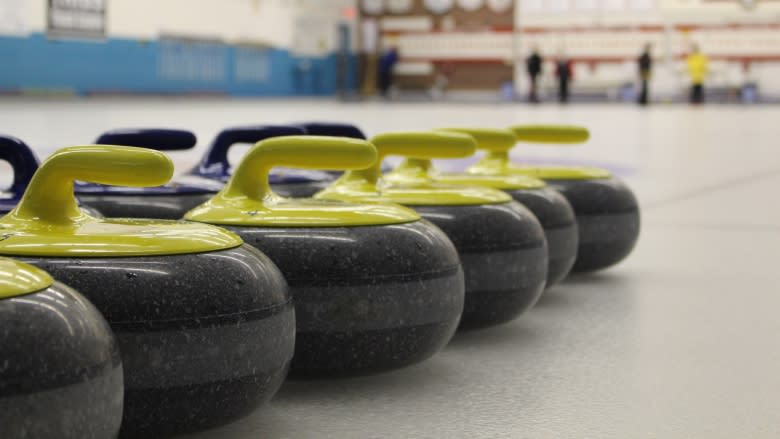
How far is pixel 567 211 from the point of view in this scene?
194cm

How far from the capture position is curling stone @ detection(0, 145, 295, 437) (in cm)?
101

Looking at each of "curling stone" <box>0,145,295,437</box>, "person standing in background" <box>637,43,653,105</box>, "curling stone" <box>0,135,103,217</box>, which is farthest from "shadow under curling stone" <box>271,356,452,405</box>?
"person standing in background" <box>637,43,653,105</box>

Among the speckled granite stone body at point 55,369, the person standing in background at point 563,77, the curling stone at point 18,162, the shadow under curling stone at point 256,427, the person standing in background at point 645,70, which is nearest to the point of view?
the speckled granite stone body at point 55,369

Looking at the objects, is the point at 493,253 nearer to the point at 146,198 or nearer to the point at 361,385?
the point at 361,385

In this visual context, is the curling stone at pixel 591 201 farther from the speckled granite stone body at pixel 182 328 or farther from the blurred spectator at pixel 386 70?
the blurred spectator at pixel 386 70

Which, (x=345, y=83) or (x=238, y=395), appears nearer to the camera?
(x=238, y=395)

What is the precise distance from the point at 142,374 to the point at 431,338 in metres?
0.43

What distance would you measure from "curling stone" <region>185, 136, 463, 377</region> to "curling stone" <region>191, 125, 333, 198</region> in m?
0.55

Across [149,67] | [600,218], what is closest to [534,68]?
[149,67]

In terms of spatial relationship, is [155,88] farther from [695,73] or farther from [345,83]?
[695,73]

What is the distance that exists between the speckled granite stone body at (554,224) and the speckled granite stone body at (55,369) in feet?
3.55

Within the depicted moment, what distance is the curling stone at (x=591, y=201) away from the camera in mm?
2162

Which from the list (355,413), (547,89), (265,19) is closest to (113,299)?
(355,413)

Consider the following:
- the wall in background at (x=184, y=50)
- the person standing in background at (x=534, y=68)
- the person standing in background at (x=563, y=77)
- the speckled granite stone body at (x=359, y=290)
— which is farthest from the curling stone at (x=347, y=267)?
the person standing in background at (x=563, y=77)
